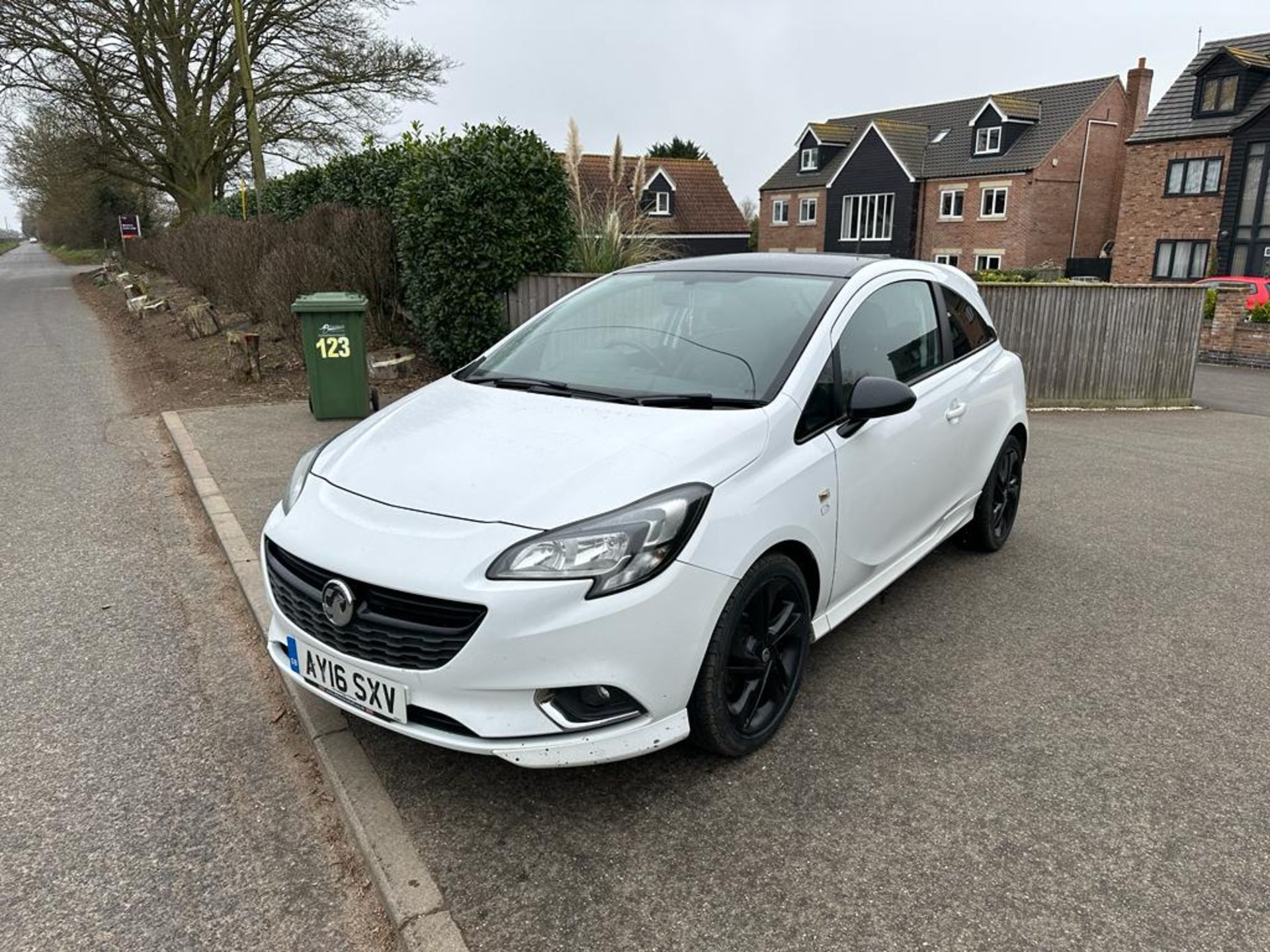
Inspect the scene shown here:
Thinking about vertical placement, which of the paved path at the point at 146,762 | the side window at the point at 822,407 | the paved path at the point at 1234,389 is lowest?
the paved path at the point at 1234,389

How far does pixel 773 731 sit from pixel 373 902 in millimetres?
1408

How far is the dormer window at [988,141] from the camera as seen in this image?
39938mm

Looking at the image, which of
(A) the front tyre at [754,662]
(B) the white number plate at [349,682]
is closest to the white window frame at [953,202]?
(A) the front tyre at [754,662]

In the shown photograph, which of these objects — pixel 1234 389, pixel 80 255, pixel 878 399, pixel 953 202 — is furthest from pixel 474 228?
pixel 80 255

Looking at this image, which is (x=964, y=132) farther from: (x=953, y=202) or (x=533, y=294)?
(x=533, y=294)

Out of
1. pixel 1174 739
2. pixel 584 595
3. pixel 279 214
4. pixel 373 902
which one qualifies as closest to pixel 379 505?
pixel 584 595

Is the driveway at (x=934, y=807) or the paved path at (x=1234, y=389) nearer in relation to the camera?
the driveway at (x=934, y=807)

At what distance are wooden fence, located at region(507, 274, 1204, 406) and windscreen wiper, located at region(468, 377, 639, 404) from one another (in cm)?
840

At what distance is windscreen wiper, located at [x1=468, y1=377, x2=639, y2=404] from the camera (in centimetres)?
339

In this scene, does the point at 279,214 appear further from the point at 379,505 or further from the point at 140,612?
the point at 379,505

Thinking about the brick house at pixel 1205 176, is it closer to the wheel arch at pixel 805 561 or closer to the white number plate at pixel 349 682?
the wheel arch at pixel 805 561

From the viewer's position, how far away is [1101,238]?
40.8 meters

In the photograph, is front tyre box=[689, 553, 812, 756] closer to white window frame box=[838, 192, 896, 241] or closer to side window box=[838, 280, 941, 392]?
side window box=[838, 280, 941, 392]

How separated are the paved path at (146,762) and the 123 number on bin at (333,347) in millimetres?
2337
